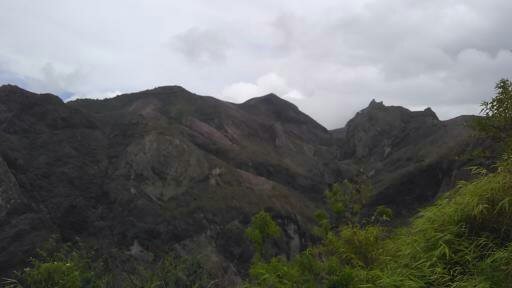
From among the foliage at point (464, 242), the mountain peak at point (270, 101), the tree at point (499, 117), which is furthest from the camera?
the mountain peak at point (270, 101)

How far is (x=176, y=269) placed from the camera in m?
25.5

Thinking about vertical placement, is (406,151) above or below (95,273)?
above

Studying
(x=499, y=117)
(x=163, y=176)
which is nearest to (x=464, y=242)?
(x=499, y=117)

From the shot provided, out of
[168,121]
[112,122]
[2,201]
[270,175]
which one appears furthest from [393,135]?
[2,201]

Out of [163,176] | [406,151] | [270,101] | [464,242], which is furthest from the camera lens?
[270,101]

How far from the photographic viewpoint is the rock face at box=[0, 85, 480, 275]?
4406 centimetres

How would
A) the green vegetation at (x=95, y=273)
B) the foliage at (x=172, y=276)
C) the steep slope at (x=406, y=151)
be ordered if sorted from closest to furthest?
1. the green vegetation at (x=95, y=273)
2. the foliage at (x=172, y=276)
3. the steep slope at (x=406, y=151)

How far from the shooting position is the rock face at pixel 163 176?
4406 centimetres

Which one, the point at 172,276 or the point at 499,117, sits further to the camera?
the point at 172,276

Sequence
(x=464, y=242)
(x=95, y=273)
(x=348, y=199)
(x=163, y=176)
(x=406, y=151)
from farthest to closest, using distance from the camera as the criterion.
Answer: (x=406, y=151)
(x=163, y=176)
(x=95, y=273)
(x=348, y=199)
(x=464, y=242)

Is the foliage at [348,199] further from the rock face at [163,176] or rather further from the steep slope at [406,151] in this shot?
the steep slope at [406,151]

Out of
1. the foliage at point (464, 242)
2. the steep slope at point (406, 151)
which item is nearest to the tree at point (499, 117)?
the foliage at point (464, 242)

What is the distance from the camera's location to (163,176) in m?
50.4

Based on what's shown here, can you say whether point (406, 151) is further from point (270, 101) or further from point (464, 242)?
point (464, 242)
